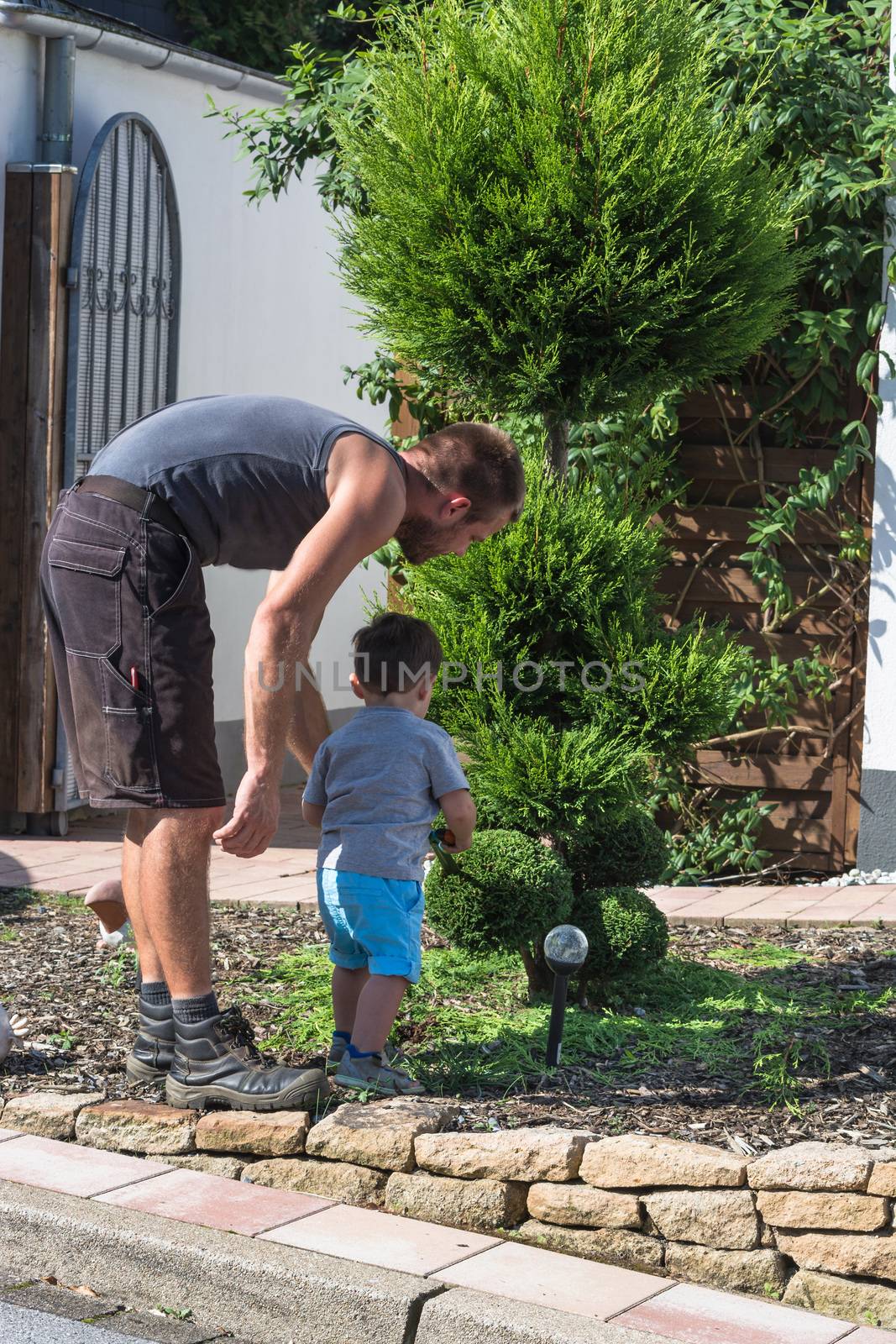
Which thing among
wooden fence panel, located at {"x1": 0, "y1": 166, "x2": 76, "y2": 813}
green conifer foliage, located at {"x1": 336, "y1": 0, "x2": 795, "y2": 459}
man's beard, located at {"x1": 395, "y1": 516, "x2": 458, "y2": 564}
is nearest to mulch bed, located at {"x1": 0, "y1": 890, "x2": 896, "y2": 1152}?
man's beard, located at {"x1": 395, "y1": 516, "x2": 458, "y2": 564}

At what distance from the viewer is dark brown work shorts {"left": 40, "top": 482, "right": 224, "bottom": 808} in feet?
10.3

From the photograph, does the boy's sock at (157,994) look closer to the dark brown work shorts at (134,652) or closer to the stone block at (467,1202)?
the dark brown work shorts at (134,652)

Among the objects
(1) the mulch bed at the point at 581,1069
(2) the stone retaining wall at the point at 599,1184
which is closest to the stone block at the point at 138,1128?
(2) the stone retaining wall at the point at 599,1184

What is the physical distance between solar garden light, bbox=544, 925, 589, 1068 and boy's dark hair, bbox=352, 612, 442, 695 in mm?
665

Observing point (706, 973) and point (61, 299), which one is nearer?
point (706, 973)

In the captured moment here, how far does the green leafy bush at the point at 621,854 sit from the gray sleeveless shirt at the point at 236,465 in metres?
1.39

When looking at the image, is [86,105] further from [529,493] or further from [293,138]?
[529,493]

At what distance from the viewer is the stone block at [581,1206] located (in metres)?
2.85

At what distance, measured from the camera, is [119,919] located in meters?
4.29

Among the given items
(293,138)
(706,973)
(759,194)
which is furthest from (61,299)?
(706,973)

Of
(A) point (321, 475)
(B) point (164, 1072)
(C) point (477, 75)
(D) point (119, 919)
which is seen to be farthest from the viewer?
(D) point (119, 919)

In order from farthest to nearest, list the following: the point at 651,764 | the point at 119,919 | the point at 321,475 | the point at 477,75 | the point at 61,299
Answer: the point at 61,299 < the point at 651,764 < the point at 119,919 < the point at 477,75 < the point at 321,475

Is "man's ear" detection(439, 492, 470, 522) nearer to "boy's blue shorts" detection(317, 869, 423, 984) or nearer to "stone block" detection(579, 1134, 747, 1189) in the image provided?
"boy's blue shorts" detection(317, 869, 423, 984)

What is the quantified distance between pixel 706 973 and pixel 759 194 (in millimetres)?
2116
